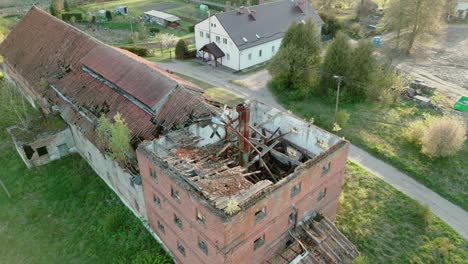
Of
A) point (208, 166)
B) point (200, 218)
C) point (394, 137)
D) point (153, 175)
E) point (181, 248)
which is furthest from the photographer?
point (394, 137)

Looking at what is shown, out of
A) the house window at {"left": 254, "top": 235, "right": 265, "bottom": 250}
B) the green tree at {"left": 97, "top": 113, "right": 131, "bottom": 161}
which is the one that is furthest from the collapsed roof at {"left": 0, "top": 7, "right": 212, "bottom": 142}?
the house window at {"left": 254, "top": 235, "right": 265, "bottom": 250}

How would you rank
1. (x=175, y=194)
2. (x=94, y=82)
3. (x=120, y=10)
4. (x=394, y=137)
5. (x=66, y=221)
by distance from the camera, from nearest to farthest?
1. (x=175, y=194)
2. (x=66, y=221)
3. (x=94, y=82)
4. (x=394, y=137)
5. (x=120, y=10)

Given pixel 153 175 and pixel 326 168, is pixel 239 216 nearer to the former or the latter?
pixel 153 175

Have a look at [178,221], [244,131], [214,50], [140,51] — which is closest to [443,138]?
[244,131]

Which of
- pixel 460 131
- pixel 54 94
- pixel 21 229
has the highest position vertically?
pixel 54 94

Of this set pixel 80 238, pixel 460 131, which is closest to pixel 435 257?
pixel 460 131

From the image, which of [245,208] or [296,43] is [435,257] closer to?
[245,208]

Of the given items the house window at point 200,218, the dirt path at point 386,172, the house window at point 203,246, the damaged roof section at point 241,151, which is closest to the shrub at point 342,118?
the dirt path at point 386,172
